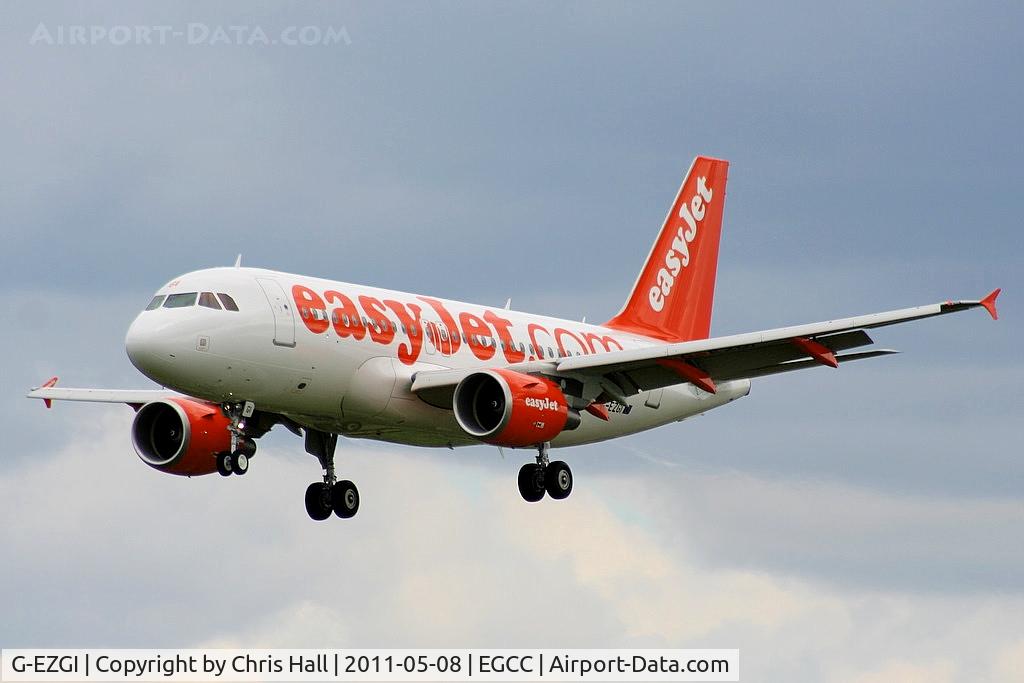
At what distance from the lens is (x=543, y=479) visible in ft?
147

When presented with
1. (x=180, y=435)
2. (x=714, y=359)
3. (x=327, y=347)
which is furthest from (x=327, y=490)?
(x=714, y=359)

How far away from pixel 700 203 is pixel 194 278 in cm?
2185

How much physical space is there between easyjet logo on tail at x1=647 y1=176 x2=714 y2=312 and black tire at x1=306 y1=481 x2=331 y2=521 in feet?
41.3

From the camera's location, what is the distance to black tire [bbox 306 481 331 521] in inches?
1845

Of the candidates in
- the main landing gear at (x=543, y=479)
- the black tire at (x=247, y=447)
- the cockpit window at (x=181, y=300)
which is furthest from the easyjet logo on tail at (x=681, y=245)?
the cockpit window at (x=181, y=300)

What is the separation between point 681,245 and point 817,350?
15367 millimetres

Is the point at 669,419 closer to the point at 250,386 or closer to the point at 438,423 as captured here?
the point at 438,423

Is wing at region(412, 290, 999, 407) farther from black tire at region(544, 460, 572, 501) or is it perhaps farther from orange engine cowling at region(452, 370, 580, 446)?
black tire at region(544, 460, 572, 501)

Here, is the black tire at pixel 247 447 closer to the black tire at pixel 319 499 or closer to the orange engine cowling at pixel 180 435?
the orange engine cowling at pixel 180 435

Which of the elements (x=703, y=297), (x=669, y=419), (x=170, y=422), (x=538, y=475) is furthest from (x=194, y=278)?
(x=703, y=297)

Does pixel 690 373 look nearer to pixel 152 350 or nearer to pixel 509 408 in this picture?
pixel 509 408

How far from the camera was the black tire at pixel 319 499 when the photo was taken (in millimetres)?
46875

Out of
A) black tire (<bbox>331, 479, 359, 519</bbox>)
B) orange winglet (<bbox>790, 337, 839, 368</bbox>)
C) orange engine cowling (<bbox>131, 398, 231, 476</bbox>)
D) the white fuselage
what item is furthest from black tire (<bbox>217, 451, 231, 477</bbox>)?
orange winglet (<bbox>790, 337, 839, 368</bbox>)

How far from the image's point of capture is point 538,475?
44.7 m
